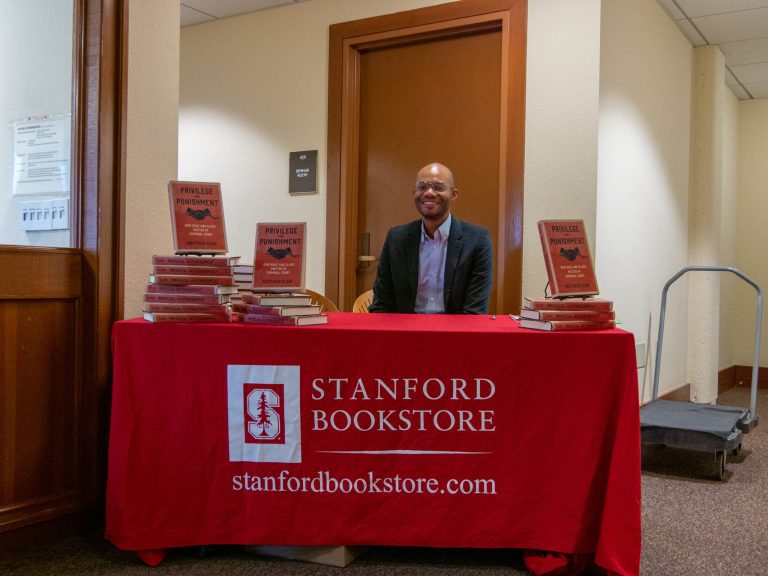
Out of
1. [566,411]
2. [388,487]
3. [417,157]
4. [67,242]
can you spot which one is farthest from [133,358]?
[417,157]

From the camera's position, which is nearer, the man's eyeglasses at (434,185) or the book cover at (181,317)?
the book cover at (181,317)

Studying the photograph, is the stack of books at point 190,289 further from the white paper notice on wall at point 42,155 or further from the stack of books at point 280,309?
the white paper notice on wall at point 42,155

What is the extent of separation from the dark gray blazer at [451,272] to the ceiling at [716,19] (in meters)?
1.96

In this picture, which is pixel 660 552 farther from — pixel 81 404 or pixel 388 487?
pixel 81 404

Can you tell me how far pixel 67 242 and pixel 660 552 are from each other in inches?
83.8

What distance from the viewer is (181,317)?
195 centimetres

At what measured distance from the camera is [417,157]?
12.3 feet

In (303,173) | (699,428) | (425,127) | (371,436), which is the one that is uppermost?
(425,127)

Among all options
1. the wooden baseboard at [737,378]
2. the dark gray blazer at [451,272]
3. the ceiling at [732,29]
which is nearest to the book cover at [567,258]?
the dark gray blazer at [451,272]

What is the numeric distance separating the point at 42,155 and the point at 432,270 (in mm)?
1558

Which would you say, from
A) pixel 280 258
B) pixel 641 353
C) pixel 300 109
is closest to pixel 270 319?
pixel 280 258

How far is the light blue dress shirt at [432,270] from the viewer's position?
2.88 metres

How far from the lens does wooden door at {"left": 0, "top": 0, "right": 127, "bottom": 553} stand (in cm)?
200

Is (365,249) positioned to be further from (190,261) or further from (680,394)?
(680,394)
